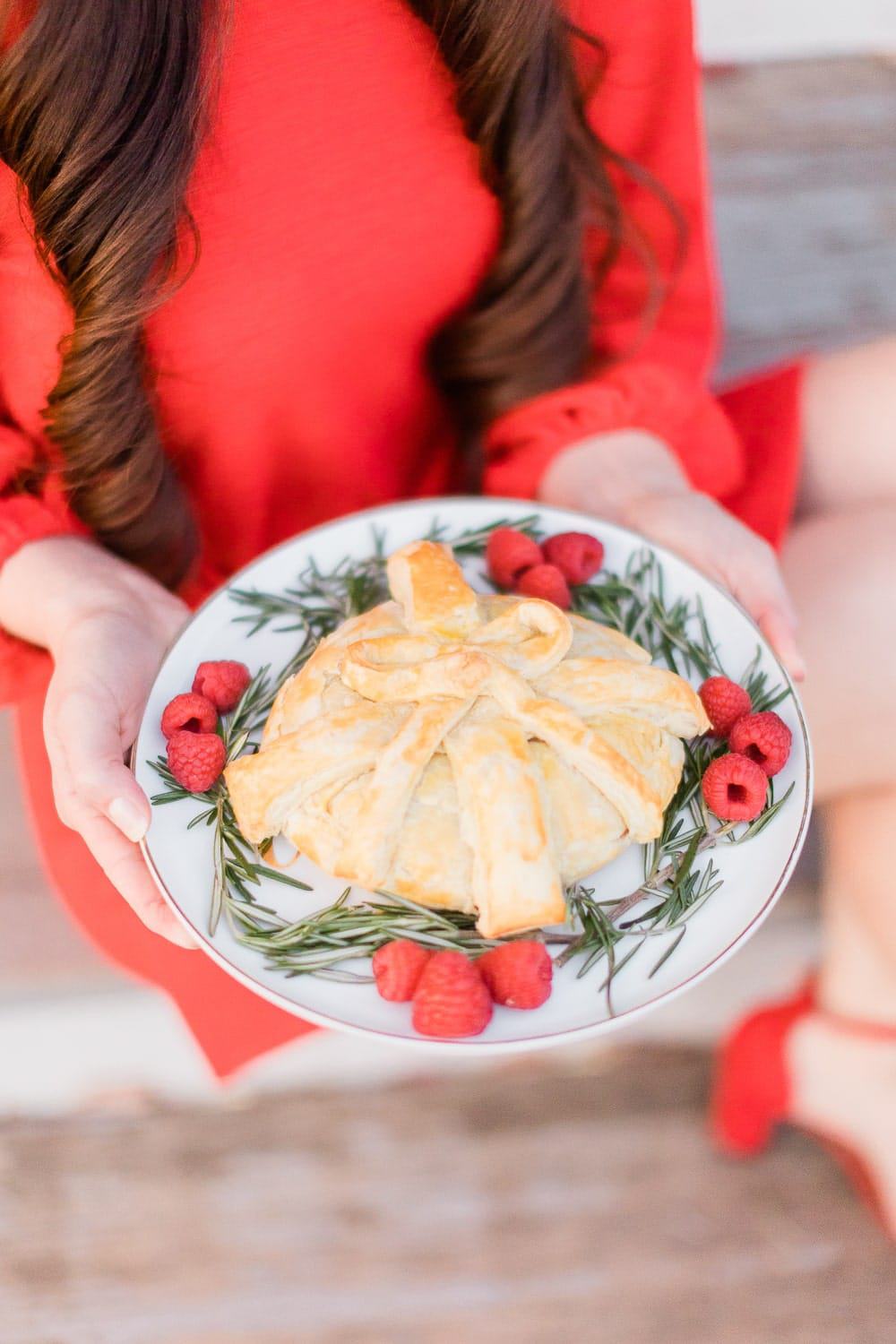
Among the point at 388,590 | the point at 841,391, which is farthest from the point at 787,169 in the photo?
the point at 388,590

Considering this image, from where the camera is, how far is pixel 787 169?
2.18 m

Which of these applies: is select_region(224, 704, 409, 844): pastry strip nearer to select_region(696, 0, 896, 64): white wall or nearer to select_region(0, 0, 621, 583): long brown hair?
select_region(0, 0, 621, 583): long brown hair

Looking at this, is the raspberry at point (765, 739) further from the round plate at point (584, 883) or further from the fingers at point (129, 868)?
the fingers at point (129, 868)

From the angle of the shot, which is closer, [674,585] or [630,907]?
[630,907]

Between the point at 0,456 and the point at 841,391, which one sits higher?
the point at 0,456

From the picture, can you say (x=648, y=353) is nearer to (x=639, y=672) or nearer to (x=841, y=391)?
(x=841, y=391)

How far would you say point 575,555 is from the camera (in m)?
1.05

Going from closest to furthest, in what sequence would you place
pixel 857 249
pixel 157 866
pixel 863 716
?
1. pixel 157 866
2. pixel 863 716
3. pixel 857 249

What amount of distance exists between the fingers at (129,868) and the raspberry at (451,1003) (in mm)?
245

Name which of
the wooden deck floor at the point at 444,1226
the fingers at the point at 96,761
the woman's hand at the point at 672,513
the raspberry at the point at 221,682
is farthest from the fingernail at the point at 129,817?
the wooden deck floor at the point at 444,1226

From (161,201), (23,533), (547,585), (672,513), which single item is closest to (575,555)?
(547,585)

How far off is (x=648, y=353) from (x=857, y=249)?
102 cm

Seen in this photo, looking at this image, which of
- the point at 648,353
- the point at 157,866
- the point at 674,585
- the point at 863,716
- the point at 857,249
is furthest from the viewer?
the point at 857,249

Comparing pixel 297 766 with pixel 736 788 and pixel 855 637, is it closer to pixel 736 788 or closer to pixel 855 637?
pixel 736 788
